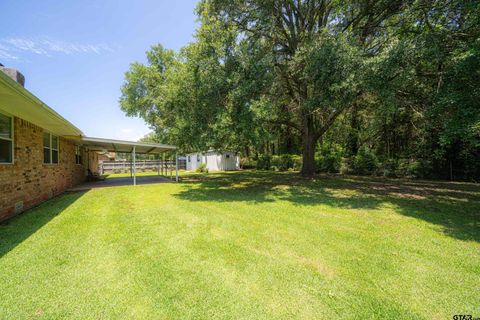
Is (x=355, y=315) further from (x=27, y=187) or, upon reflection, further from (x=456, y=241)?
(x=27, y=187)

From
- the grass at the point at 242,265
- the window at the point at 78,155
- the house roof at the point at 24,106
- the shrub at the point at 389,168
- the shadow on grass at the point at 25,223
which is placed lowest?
the grass at the point at 242,265

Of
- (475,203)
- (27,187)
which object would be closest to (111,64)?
(27,187)

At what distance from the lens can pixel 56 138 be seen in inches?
329

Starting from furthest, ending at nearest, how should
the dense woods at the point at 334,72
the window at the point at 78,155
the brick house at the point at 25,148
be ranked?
the window at the point at 78,155
the dense woods at the point at 334,72
the brick house at the point at 25,148

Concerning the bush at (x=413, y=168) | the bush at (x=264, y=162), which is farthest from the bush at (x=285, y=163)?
the bush at (x=413, y=168)

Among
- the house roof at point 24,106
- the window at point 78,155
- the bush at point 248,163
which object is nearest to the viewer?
the house roof at point 24,106

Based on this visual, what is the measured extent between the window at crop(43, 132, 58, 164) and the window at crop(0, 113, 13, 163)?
7.53 feet

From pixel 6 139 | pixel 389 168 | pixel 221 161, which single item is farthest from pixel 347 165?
pixel 6 139

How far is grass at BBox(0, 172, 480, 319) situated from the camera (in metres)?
2.14

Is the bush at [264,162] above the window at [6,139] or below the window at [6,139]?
below

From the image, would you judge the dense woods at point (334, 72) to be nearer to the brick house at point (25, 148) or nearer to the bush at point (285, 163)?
the brick house at point (25, 148)

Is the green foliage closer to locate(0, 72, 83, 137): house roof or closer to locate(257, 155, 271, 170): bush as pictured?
locate(257, 155, 271, 170): bush

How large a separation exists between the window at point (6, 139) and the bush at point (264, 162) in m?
19.3

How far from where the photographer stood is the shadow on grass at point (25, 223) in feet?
12.1
